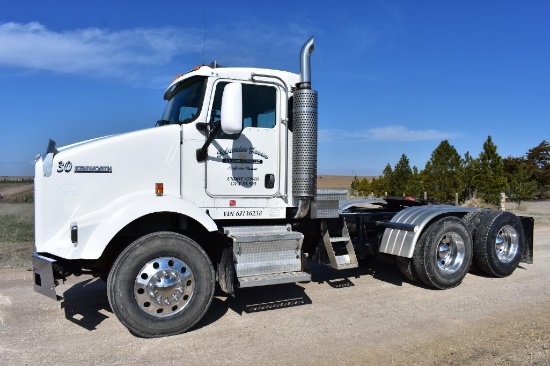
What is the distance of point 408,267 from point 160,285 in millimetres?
3928

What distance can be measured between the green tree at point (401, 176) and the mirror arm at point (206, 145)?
89.1 ft

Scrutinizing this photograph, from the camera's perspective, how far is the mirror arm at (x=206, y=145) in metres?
5.40

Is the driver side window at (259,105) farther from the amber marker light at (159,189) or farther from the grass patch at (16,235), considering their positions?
the grass patch at (16,235)

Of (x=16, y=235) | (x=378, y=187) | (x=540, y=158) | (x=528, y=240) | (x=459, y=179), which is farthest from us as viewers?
(x=540, y=158)

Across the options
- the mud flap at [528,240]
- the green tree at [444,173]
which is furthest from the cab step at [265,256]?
the green tree at [444,173]

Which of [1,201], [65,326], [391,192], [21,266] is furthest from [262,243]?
[391,192]

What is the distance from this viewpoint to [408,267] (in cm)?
706

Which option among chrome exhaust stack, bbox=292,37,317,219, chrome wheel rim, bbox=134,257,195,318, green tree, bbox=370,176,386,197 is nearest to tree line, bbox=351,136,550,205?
green tree, bbox=370,176,386,197

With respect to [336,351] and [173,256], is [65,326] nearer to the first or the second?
[173,256]

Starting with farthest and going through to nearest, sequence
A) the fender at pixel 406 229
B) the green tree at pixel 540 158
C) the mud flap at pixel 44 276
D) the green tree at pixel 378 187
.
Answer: the green tree at pixel 540 158 < the green tree at pixel 378 187 < the fender at pixel 406 229 < the mud flap at pixel 44 276

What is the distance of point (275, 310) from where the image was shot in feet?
19.5

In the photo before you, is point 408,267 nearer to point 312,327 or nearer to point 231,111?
point 312,327

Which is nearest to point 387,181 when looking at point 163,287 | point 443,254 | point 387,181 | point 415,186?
point 387,181

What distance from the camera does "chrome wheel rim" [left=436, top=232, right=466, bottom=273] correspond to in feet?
23.7
